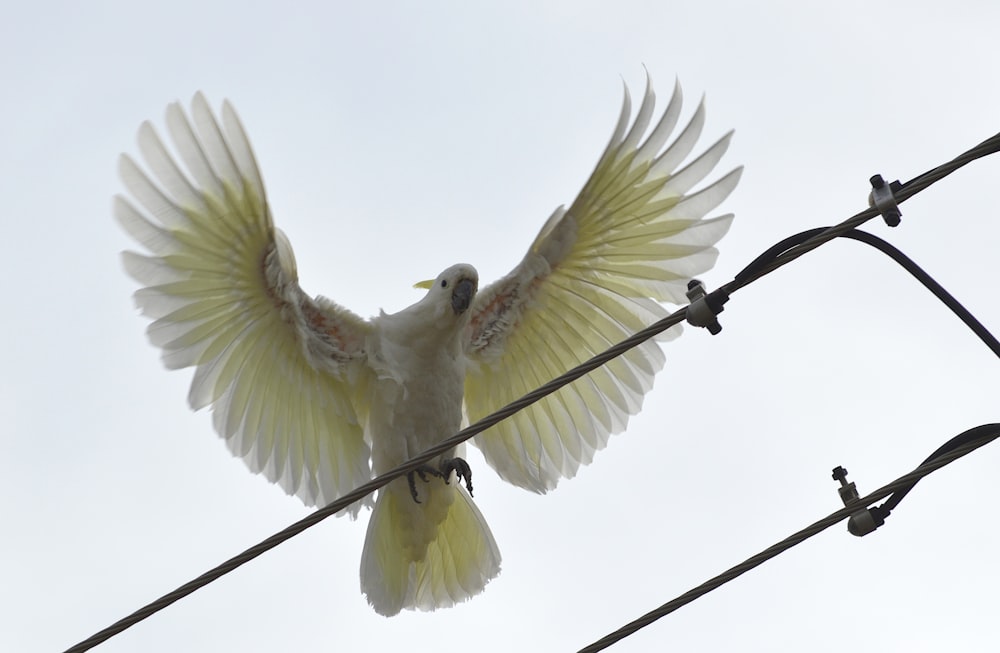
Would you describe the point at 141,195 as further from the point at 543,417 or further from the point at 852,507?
the point at 852,507

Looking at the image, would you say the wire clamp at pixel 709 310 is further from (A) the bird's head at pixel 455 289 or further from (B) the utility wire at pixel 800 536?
(A) the bird's head at pixel 455 289

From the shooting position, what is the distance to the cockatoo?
15.5 feet

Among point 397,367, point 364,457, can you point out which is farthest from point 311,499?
point 397,367

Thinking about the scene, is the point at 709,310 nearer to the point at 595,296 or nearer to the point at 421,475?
the point at 595,296

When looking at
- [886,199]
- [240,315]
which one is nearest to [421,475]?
[240,315]

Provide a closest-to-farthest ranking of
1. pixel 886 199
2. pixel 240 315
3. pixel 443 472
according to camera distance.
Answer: pixel 886 199 < pixel 240 315 < pixel 443 472

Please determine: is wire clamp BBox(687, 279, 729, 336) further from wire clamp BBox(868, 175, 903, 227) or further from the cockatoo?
the cockatoo

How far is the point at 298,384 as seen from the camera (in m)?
5.36

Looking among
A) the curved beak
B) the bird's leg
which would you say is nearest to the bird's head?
the curved beak

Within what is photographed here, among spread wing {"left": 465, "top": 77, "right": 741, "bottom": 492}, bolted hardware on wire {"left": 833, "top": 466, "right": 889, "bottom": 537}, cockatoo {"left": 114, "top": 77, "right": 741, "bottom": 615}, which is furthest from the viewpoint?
spread wing {"left": 465, "top": 77, "right": 741, "bottom": 492}

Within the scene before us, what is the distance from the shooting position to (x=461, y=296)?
5137 millimetres

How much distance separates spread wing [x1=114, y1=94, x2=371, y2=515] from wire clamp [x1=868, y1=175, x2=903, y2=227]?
254 centimetres

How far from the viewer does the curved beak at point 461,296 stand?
16.9ft

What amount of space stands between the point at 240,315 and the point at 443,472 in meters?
1.18
